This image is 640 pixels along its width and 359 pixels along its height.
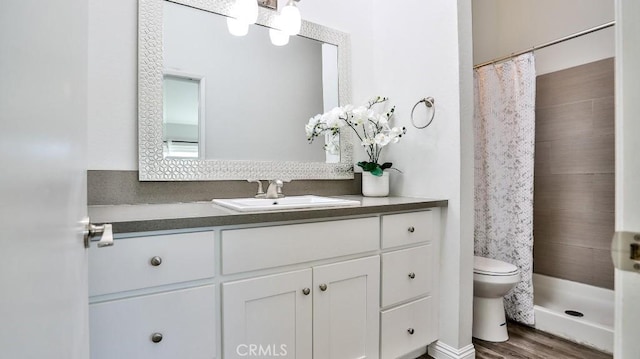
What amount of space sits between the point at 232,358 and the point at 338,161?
1317 millimetres

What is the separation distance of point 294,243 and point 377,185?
2.86 feet

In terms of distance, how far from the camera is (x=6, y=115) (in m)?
0.20

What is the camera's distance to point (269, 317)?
4.15 ft

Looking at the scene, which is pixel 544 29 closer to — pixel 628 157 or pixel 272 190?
pixel 272 190

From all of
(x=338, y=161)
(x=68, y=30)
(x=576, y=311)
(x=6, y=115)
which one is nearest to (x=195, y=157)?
(x=338, y=161)

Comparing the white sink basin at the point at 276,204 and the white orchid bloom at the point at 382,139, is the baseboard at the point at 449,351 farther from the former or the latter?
the white orchid bloom at the point at 382,139

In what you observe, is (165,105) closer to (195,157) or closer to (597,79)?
(195,157)

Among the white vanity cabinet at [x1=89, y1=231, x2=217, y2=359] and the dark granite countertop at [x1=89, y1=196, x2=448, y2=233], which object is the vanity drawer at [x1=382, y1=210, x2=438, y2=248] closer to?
the dark granite countertop at [x1=89, y1=196, x2=448, y2=233]

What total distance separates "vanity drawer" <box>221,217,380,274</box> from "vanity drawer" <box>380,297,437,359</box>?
400 millimetres

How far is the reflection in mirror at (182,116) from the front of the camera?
1.61 m

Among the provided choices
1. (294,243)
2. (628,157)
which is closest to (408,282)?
(294,243)
